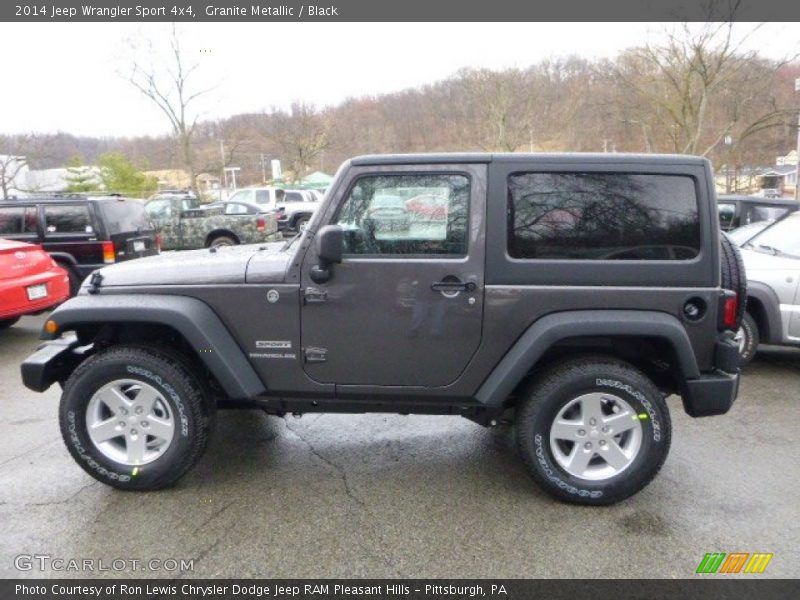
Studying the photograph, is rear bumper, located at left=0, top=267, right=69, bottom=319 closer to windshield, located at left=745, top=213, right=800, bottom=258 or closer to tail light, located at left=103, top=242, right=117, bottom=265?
tail light, located at left=103, top=242, right=117, bottom=265

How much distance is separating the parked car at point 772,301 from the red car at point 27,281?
755 cm

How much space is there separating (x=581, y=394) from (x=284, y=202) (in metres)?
22.4

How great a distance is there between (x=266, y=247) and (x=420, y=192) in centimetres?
136

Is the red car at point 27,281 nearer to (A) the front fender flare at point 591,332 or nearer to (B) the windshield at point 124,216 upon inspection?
(B) the windshield at point 124,216

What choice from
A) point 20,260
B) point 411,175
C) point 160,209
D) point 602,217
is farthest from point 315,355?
point 160,209

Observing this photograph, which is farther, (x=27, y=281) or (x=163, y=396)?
(x=27, y=281)

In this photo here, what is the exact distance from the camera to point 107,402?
3213 millimetres

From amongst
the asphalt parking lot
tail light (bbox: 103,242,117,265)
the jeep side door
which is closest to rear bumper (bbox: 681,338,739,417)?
the asphalt parking lot

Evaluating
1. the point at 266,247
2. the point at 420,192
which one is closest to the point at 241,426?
the point at 266,247

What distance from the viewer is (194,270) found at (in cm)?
322

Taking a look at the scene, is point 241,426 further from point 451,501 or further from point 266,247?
point 451,501

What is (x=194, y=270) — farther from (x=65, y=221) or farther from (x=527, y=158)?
(x=65, y=221)

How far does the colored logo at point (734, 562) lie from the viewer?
2.55 metres

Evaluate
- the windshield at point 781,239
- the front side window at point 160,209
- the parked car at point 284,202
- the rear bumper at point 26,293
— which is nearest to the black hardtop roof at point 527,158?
the windshield at point 781,239
